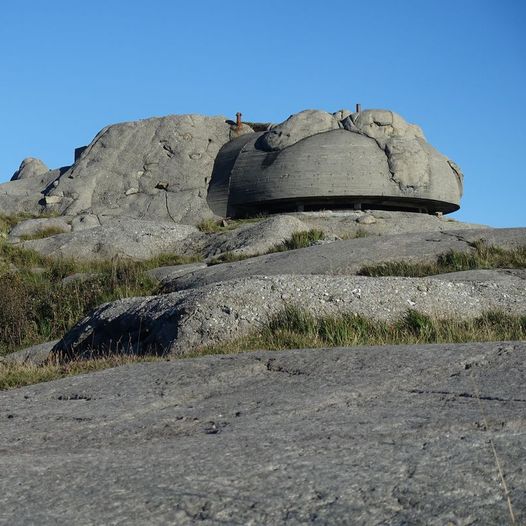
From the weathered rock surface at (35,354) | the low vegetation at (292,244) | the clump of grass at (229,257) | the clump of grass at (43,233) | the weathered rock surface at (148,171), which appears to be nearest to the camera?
the weathered rock surface at (35,354)

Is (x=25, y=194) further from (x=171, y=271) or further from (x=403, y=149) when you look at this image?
(x=171, y=271)

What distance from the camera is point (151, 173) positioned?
2497cm

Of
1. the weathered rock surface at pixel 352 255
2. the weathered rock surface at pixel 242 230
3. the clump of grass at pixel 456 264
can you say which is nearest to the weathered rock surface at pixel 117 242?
the weathered rock surface at pixel 242 230

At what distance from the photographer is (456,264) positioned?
1274 cm

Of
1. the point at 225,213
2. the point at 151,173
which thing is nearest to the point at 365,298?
the point at 225,213

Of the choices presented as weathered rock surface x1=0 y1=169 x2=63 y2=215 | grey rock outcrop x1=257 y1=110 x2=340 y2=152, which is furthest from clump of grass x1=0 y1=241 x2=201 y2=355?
weathered rock surface x1=0 y1=169 x2=63 y2=215

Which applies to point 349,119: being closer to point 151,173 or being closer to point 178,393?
point 151,173

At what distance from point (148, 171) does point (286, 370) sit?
20.0 meters

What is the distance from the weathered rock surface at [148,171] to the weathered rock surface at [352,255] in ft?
32.3

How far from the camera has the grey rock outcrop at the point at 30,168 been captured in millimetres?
32000

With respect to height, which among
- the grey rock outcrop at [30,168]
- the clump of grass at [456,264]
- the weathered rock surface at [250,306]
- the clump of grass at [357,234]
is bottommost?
the weathered rock surface at [250,306]

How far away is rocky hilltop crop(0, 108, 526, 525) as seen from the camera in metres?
3.15

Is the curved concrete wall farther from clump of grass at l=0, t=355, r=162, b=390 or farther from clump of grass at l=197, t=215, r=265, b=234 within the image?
clump of grass at l=0, t=355, r=162, b=390

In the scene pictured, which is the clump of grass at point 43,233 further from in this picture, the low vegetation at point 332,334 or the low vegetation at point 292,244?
the low vegetation at point 332,334
